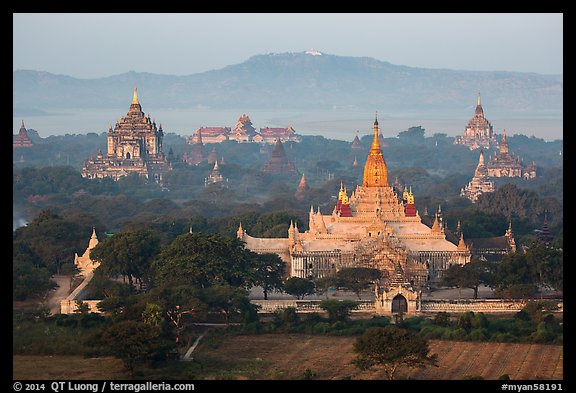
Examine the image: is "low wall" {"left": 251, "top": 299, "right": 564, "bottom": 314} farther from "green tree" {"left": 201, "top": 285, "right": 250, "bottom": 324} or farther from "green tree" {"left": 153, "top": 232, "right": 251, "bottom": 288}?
"green tree" {"left": 201, "top": 285, "right": 250, "bottom": 324}

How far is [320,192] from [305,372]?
84020 mm

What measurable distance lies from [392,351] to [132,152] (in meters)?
94.9

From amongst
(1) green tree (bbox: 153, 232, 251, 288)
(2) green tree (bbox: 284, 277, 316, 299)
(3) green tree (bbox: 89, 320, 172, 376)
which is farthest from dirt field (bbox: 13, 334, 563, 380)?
(2) green tree (bbox: 284, 277, 316, 299)

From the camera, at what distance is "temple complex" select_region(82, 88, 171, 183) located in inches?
5723

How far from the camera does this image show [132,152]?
482ft

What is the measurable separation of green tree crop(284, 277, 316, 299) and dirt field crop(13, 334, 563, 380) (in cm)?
652

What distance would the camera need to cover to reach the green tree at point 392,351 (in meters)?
53.9

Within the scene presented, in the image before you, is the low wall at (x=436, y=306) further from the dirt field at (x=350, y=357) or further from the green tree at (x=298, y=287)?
the dirt field at (x=350, y=357)

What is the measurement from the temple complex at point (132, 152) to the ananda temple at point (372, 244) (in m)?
65.7

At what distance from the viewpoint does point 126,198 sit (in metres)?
122

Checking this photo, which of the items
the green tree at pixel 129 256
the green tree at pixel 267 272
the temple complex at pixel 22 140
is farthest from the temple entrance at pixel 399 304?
the temple complex at pixel 22 140

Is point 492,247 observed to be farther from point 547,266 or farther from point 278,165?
point 278,165

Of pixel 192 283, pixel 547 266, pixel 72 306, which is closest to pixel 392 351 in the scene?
pixel 192 283
